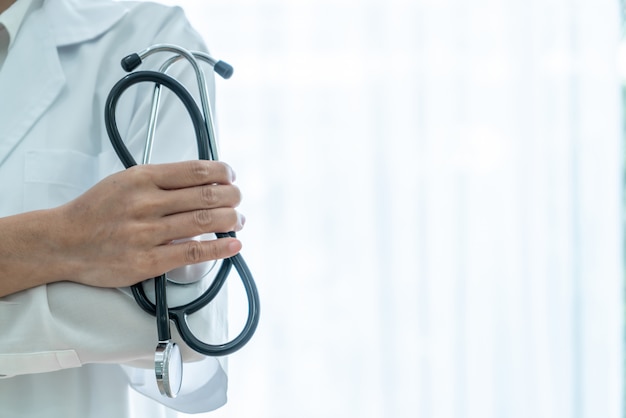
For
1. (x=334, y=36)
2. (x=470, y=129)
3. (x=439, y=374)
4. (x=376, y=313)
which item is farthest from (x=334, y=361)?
(x=334, y=36)

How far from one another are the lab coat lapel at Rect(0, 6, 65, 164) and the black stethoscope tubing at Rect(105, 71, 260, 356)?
22 cm

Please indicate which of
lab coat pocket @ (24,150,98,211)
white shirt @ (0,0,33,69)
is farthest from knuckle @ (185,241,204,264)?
white shirt @ (0,0,33,69)

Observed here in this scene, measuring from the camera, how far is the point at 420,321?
2.03 meters

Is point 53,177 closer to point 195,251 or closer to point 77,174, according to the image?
point 77,174

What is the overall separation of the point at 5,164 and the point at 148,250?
0.29 meters

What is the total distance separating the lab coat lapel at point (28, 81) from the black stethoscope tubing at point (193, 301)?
0.22 metres

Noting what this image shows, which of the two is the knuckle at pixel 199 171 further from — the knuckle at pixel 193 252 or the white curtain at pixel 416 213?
the white curtain at pixel 416 213

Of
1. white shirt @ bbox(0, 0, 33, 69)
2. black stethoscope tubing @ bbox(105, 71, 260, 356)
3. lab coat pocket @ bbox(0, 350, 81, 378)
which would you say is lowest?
lab coat pocket @ bbox(0, 350, 81, 378)

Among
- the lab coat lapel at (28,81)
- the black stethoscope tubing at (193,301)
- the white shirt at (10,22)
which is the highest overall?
the white shirt at (10,22)

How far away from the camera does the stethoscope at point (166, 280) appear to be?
2.24ft

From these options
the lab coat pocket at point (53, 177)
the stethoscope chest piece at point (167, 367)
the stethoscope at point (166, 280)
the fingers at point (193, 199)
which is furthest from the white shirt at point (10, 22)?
the stethoscope chest piece at point (167, 367)

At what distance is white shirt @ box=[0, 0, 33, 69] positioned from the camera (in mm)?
980

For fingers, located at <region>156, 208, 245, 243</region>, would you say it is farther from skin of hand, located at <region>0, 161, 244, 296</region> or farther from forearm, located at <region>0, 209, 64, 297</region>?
forearm, located at <region>0, 209, 64, 297</region>

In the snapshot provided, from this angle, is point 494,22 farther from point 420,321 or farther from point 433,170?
point 420,321
